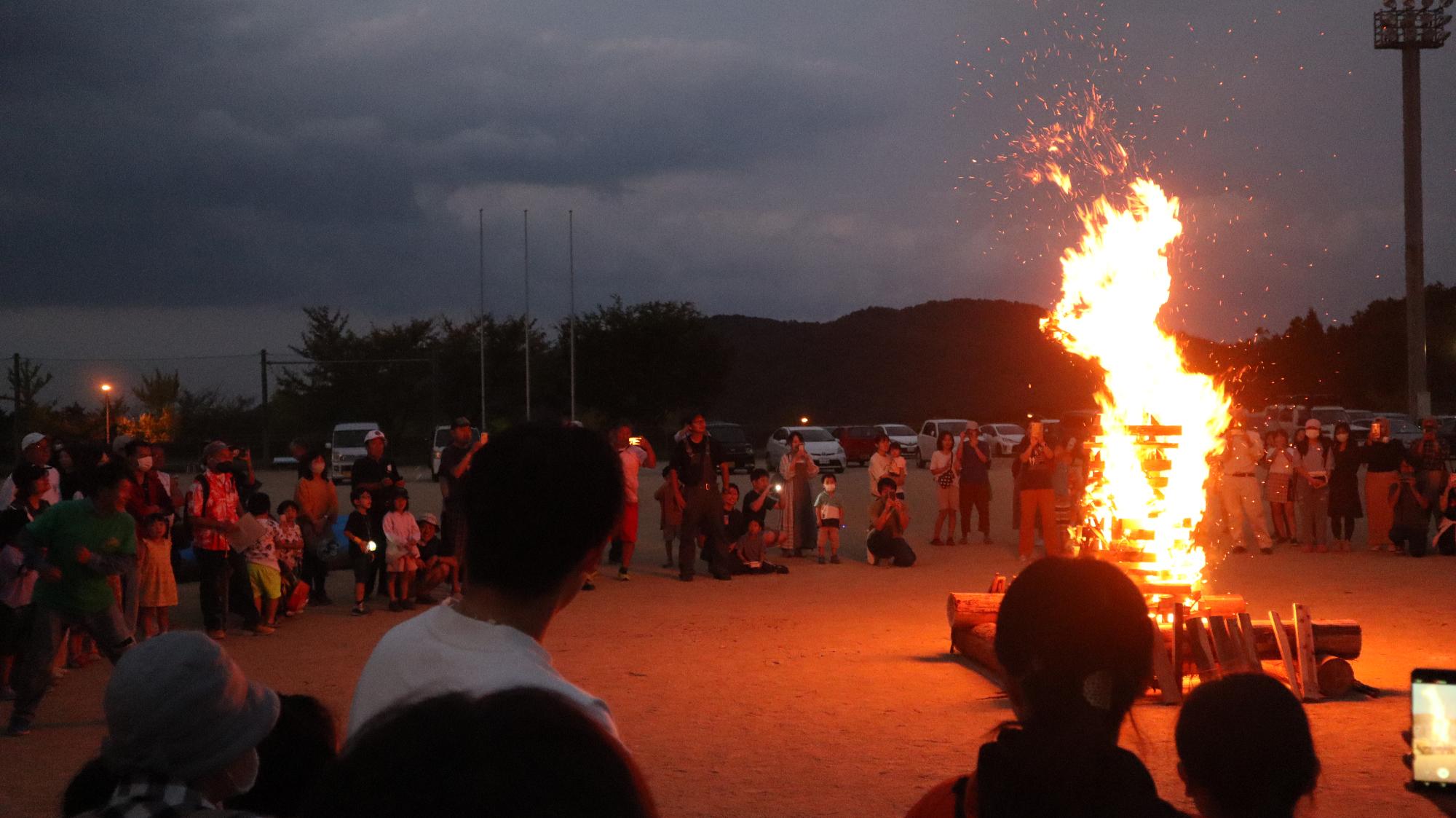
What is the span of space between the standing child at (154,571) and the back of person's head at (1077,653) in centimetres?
909

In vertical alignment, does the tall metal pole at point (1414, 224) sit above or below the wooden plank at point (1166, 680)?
above

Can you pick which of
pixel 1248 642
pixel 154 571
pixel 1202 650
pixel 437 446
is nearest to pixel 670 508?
pixel 154 571

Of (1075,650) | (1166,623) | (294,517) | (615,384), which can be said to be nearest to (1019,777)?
(1075,650)

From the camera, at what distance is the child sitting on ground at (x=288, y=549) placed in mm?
11859

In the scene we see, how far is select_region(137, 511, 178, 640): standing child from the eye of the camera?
31.9ft

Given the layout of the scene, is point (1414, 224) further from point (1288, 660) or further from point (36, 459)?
point (36, 459)

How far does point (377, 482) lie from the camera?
42.3ft

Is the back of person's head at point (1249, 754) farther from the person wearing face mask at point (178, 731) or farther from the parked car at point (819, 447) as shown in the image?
the parked car at point (819, 447)

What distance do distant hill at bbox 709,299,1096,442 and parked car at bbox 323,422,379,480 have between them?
49.6 metres

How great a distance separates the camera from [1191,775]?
2.29 m

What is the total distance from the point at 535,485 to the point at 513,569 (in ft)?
0.47

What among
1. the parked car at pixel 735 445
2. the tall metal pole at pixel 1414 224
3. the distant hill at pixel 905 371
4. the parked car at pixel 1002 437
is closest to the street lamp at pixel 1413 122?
the tall metal pole at pixel 1414 224

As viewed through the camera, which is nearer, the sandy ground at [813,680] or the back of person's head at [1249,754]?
the back of person's head at [1249,754]

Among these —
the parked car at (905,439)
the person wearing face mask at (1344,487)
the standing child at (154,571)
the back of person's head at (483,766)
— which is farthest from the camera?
the parked car at (905,439)
